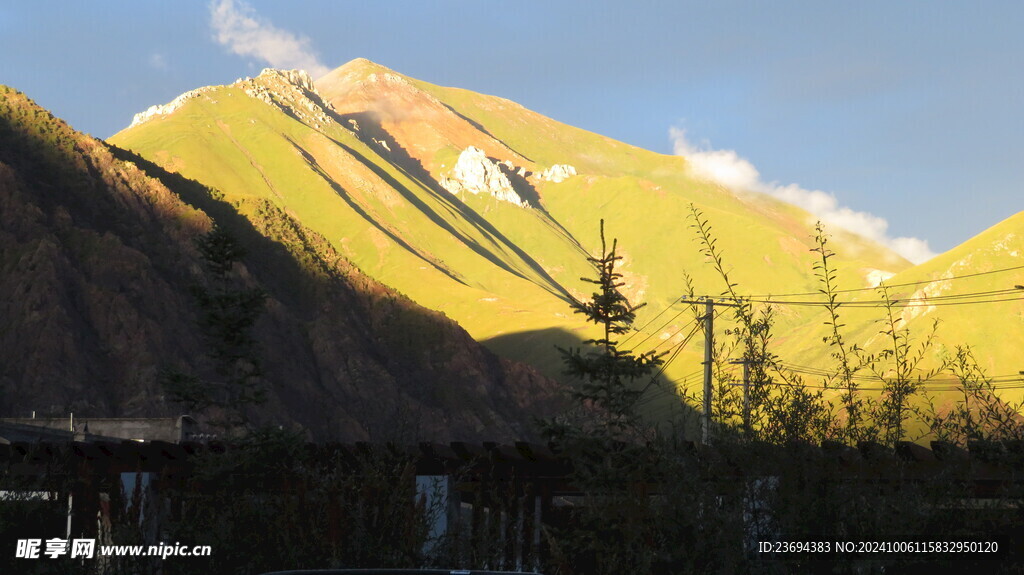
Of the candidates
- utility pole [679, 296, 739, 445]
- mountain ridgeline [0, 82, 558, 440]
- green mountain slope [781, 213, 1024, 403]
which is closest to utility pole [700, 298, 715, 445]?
utility pole [679, 296, 739, 445]

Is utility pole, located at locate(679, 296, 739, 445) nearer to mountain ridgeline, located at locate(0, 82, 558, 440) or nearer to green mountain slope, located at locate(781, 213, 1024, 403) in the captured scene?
mountain ridgeline, located at locate(0, 82, 558, 440)

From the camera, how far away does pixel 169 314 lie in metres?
57.9

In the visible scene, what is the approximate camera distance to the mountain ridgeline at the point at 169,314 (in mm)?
50750

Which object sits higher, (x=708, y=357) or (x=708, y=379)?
(x=708, y=357)

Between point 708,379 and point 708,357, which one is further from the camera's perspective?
point 708,357

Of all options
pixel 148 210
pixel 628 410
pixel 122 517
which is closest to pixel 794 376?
pixel 628 410

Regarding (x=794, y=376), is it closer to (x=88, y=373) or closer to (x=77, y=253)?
(x=88, y=373)

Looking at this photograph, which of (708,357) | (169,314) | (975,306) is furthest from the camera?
(975,306)

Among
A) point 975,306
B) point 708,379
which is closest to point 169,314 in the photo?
point 708,379

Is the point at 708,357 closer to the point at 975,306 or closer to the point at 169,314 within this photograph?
the point at 169,314

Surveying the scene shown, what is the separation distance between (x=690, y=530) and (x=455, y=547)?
216cm

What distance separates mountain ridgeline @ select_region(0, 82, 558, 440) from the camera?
1998 inches

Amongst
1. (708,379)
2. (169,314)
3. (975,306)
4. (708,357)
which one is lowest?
(708,379)

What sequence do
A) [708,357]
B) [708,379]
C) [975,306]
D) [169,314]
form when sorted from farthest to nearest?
[975,306]
[169,314]
[708,357]
[708,379]
